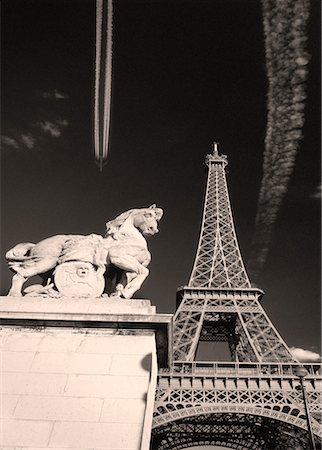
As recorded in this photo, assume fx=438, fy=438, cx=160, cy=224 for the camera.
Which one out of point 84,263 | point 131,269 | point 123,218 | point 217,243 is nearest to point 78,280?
point 84,263

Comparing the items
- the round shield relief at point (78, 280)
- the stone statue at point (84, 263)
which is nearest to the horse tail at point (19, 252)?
the stone statue at point (84, 263)

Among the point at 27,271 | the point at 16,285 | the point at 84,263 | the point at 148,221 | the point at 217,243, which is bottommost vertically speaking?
the point at 16,285

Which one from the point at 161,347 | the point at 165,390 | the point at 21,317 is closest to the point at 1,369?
the point at 21,317

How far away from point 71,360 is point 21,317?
956mm

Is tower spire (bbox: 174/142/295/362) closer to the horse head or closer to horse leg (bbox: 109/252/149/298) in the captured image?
the horse head

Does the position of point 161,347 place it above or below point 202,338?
below

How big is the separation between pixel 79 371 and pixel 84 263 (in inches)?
70.2

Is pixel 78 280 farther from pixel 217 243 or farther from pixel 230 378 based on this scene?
pixel 217 243

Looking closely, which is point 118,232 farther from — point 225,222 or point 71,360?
point 225,222

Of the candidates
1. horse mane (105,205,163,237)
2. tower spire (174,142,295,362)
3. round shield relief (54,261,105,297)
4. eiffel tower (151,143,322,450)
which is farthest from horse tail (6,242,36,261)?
tower spire (174,142,295,362)

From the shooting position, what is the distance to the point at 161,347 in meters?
6.45

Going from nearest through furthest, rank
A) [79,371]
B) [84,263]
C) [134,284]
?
1. [79,371]
2. [134,284]
3. [84,263]

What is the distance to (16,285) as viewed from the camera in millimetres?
6656

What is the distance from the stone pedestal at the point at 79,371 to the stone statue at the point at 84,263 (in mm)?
342
